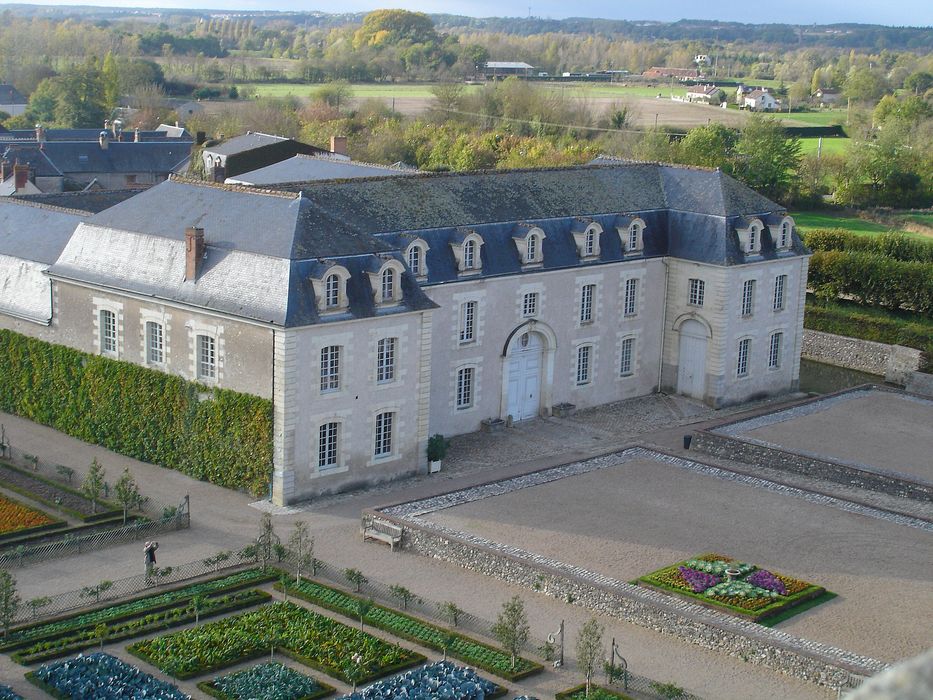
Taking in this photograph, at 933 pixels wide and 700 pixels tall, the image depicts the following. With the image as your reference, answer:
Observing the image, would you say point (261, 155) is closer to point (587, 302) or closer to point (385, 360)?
point (587, 302)

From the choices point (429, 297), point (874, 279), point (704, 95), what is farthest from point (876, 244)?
point (704, 95)

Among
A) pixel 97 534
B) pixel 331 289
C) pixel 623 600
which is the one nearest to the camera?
pixel 623 600

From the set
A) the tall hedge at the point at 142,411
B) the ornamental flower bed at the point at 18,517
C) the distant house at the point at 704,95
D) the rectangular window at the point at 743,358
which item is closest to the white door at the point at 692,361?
the rectangular window at the point at 743,358

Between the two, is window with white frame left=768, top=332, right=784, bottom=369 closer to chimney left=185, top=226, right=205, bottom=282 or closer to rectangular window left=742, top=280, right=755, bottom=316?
rectangular window left=742, top=280, right=755, bottom=316

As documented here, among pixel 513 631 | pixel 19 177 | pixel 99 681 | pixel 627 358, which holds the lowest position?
pixel 99 681

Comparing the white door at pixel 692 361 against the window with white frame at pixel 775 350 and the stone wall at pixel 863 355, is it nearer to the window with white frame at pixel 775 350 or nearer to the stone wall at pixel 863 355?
the window with white frame at pixel 775 350

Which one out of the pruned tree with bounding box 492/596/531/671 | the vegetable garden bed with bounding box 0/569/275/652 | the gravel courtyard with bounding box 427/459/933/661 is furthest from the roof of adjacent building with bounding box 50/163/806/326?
the pruned tree with bounding box 492/596/531/671
